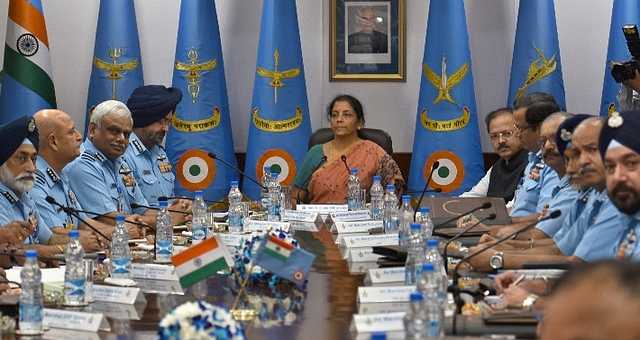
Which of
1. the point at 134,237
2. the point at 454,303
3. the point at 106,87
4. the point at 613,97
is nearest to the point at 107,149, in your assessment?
the point at 134,237

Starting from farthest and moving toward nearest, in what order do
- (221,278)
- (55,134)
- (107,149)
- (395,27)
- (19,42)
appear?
(395,27) < (19,42) < (107,149) < (55,134) < (221,278)

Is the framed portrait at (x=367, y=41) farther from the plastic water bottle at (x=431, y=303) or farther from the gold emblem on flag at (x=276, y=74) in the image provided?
the plastic water bottle at (x=431, y=303)

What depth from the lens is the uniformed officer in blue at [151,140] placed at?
553 cm

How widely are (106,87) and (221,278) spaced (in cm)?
390

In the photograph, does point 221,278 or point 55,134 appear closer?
point 221,278

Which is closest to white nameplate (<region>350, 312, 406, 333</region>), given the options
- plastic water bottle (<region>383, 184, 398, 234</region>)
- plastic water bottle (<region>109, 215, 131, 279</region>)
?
plastic water bottle (<region>109, 215, 131, 279</region>)

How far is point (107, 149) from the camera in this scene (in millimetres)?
5059

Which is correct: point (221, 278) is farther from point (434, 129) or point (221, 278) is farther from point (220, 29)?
point (220, 29)

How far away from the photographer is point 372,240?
3.88 meters

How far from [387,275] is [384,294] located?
1.07 feet

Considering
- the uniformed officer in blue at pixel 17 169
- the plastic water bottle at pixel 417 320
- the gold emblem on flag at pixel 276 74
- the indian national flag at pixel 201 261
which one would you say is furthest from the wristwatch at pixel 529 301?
Answer: the gold emblem on flag at pixel 276 74

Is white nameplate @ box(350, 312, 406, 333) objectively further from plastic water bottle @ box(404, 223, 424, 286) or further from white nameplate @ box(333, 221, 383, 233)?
white nameplate @ box(333, 221, 383, 233)

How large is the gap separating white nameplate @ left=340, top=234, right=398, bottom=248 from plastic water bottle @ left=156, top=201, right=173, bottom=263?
26.9 inches

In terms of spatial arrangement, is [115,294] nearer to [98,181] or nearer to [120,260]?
[120,260]
